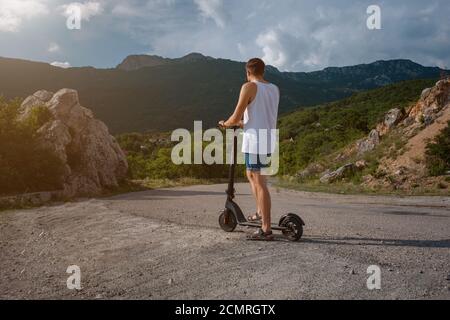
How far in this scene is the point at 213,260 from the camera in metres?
5.38

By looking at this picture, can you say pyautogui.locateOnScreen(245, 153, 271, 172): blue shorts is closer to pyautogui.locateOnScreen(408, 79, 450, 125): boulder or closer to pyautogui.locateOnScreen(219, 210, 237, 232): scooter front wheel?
pyautogui.locateOnScreen(219, 210, 237, 232): scooter front wheel

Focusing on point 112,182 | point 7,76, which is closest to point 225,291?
point 112,182

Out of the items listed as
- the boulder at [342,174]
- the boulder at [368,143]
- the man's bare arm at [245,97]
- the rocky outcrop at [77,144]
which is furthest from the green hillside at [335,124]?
the man's bare arm at [245,97]

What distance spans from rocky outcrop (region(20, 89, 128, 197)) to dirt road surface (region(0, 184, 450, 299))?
26.2 ft

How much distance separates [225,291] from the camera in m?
4.30

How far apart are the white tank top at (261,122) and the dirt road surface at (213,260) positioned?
1.38m

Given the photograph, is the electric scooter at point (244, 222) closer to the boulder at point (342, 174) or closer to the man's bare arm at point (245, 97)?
the man's bare arm at point (245, 97)

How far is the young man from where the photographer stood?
6336 millimetres

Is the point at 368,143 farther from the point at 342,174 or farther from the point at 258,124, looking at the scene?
the point at 258,124

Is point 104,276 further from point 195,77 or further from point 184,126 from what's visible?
point 195,77

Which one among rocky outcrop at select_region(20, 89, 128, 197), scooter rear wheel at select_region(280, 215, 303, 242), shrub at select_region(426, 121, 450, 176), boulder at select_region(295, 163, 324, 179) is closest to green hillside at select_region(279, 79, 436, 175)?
boulder at select_region(295, 163, 324, 179)

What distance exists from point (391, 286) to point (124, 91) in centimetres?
14863

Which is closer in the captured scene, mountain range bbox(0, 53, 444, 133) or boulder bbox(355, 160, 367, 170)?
boulder bbox(355, 160, 367, 170)

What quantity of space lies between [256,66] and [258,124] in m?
0.86
